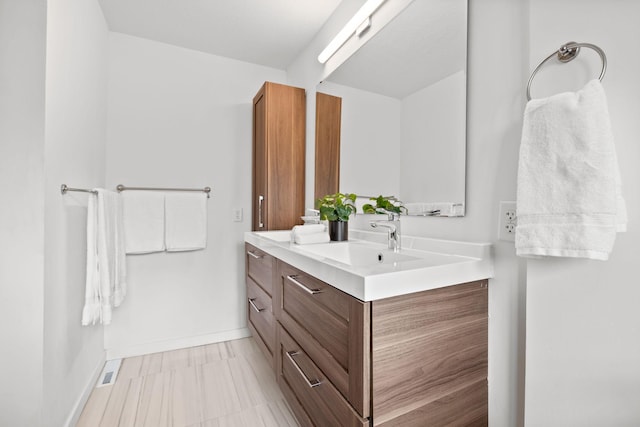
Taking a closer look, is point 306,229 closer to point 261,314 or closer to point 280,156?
point 261,314

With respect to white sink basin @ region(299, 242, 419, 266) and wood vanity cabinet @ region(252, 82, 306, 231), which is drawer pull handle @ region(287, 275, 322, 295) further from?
wood vanity cabinet @ region(252, 82, 306, 231)

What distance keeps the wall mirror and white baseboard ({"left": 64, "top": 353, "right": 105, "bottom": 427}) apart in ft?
6.03

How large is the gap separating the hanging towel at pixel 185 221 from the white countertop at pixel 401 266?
1.07 metres

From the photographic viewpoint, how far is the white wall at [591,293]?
670mm

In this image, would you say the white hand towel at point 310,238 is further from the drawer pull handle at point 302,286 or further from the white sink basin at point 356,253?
the drawer pull handle at point 302,286

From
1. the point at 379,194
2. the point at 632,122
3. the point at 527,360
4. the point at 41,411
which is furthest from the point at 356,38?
the point at 41,411

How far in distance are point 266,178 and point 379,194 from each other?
0.93 metres

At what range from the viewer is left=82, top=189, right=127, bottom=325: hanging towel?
1.40 meters

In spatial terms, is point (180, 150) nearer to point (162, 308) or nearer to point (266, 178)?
point (266, 178)

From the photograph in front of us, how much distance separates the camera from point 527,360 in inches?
33.8

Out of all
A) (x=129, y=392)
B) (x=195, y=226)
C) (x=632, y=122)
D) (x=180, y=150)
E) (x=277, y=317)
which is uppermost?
(x=180, y=150)

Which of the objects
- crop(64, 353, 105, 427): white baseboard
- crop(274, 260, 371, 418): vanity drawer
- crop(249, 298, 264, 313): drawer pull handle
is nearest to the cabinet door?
crop(249, 298, 264, 313): drawer pull handle

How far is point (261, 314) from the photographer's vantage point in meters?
1.72

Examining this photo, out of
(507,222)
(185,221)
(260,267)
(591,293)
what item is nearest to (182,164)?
(185,221)
